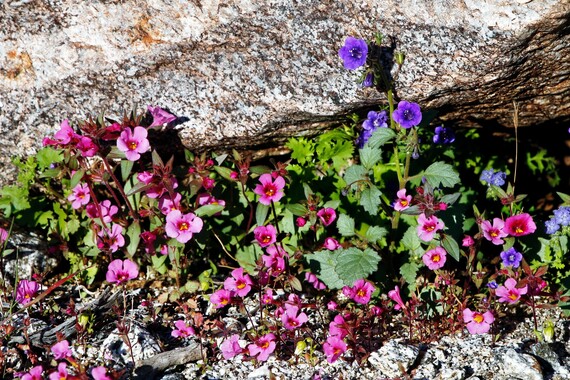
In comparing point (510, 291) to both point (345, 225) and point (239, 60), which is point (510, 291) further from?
point (239, 60)

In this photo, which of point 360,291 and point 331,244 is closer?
point 360,291

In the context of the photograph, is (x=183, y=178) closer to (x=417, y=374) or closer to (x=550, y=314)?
(x=417, y=374)

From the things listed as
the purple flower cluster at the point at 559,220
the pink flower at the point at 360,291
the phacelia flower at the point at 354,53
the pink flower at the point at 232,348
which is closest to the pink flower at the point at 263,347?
the pink flower at the point at 232,348

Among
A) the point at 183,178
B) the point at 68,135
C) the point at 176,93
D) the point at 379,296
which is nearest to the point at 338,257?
the point at 379,296

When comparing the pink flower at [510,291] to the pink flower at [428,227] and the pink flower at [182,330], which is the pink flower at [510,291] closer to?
the pink flower at [428,227]

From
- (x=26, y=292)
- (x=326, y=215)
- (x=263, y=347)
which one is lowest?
(x=26, y=292)

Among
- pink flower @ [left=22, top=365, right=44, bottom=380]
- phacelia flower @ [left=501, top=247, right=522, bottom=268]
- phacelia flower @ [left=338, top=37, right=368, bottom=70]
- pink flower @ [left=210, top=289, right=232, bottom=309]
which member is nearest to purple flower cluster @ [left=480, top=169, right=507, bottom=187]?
phacelia flower @ [left=501, top=247, right=522, bottom=268]

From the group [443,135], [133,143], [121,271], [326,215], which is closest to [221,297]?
[121,271]
